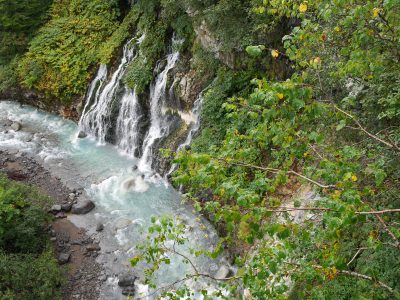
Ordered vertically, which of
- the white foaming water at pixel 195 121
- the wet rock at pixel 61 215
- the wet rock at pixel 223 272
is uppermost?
the white foaming water at pixel 195 121

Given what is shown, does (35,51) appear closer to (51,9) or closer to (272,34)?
(51,9)

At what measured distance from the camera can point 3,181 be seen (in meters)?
10.5

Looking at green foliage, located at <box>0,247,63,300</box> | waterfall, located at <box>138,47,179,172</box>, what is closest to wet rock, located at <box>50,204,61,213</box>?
green foliage, located at <box>0,247,63,300</box>

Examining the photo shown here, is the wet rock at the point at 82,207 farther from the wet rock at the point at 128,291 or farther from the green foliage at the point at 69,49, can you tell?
the green foliage at the point at 69,49

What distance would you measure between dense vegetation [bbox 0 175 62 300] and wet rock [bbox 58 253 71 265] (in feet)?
1.09

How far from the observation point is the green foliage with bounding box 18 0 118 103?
1720cm

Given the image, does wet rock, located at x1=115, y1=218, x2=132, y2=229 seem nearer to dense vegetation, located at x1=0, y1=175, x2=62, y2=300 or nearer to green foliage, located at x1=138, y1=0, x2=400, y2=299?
dense vegetation, located at x1=0, y1=175, x2=62, y2=300

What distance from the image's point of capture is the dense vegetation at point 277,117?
3.53 metres

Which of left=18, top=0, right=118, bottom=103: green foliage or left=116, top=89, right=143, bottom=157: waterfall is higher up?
left=18, top=0, right=118, bottom=103: green foliage

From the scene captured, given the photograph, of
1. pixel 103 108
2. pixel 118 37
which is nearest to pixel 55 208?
pixel 103 108

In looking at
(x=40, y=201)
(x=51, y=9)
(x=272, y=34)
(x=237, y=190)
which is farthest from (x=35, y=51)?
(x=237, y=190)

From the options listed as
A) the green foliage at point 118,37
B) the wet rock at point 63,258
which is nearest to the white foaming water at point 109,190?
the wet rock at point 63,258

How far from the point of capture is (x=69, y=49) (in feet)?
59.0

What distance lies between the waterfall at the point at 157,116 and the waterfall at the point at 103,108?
2206 millimetres
